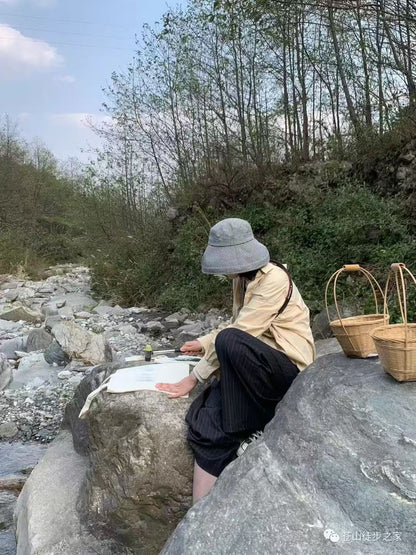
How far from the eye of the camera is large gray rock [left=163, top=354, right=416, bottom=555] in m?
2.03

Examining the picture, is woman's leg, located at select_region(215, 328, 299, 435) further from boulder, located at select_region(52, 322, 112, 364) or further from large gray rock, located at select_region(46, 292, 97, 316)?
large gray rock, located at select_region(46, 292, 97, 316)

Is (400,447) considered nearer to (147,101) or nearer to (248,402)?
(248,402)

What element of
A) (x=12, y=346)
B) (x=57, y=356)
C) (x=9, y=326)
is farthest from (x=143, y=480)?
(x=9, y=326)

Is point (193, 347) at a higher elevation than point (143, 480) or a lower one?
higher

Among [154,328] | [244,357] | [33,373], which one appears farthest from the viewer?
[154,328]

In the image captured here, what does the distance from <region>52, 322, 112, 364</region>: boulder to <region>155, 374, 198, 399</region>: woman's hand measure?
188 inches

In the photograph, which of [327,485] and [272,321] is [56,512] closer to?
[272,321]

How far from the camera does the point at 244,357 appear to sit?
3.00 meters

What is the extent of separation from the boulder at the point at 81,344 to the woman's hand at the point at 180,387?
477cm

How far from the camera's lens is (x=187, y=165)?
15.2 meters

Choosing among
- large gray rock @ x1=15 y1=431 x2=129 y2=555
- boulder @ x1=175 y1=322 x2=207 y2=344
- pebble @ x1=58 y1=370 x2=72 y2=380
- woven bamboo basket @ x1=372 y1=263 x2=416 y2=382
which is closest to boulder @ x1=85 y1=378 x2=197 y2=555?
large gray rock @ x1=15 y1=431 x2=129 y2=555

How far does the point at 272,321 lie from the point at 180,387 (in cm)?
70

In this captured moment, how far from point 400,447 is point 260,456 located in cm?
59

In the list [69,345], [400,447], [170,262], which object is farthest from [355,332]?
[170,262]
